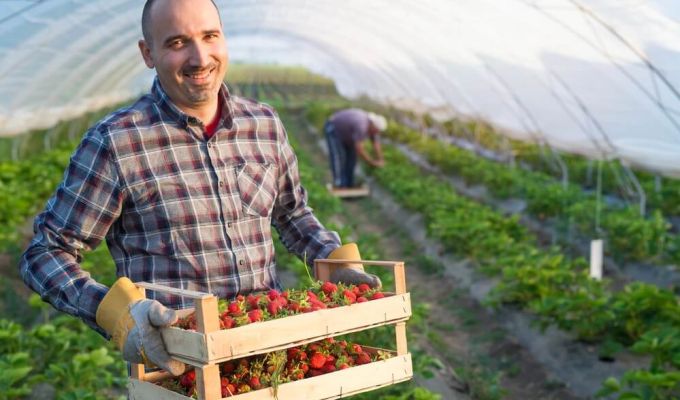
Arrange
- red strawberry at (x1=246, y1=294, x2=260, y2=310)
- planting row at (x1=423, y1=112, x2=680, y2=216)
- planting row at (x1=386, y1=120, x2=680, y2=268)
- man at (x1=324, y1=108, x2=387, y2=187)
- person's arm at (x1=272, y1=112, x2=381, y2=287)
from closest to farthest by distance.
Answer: red strawberry at (x1=246, y1=294, x2=260, y2=310) → person's arm at (x1=272, y1=112, x2=381, y2=287) → planting row at (x1=386, y1=120, x2=680, y2=268) → planting row at (x1=423, y1=112, x2=680, y2=216) → man at (x1=324, y1=108, x2=387, y2=187)

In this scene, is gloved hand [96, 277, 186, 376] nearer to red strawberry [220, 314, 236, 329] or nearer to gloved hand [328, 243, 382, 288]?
red strawberry [220, 314, 236, 329]

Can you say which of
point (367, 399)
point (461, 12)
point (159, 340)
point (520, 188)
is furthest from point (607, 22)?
point (159, 340)

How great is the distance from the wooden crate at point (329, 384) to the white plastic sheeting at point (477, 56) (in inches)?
205

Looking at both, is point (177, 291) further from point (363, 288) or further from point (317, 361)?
point (363, 288)

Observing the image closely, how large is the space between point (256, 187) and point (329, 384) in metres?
0.58

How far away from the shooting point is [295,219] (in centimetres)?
260

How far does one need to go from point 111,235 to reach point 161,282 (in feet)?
0.63

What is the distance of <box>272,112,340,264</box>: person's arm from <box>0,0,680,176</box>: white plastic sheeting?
16.0 feet

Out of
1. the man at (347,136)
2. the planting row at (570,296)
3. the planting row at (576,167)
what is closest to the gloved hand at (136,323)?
the planting row at (570,296)

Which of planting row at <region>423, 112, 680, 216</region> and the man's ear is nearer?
the man's ear

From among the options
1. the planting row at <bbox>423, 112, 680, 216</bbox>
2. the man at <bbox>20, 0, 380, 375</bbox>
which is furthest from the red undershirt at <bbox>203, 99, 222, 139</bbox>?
the planting row at <bbox>423, 112, 680, 216</bbox>

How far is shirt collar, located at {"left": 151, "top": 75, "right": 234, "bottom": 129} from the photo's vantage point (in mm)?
2266

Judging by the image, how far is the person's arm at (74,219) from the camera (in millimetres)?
2115

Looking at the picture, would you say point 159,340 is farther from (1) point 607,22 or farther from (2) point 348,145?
(2) point 348,145
